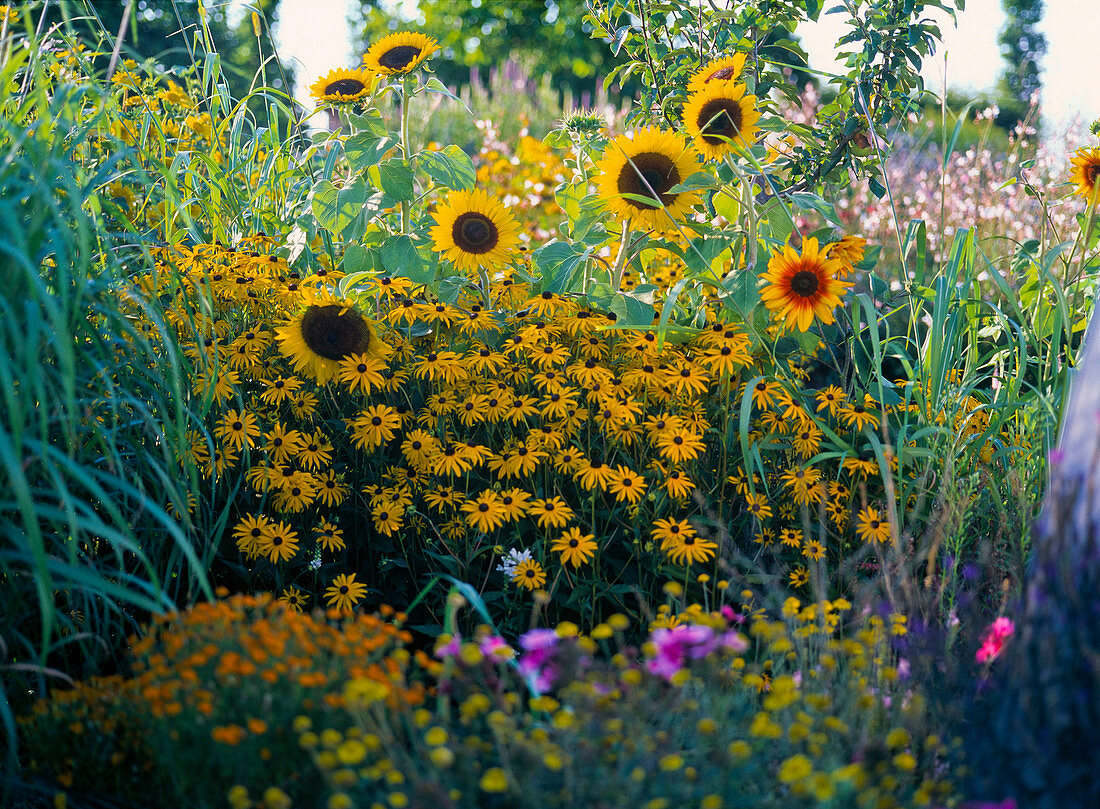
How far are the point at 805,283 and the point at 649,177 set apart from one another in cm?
61

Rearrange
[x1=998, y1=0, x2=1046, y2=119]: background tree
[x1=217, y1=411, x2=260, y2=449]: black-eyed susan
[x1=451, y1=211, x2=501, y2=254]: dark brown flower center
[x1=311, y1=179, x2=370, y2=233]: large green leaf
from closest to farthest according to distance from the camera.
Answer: [x1=217, y1=411, x2=260, y2=449]: black-eyed susan
[x1=451, y1=211, x2=501, y2=254]: dark brown flower center
[x1=311, y1=179, x2=370, y2=233]: large green leaf
[x1=998, y1=0, x2=1046, y2=119]: background tree

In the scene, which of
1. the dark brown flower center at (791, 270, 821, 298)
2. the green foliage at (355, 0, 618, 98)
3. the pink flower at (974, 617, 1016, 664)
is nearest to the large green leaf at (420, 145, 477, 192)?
the dark brown flower center at (791, 270, 821, 298)

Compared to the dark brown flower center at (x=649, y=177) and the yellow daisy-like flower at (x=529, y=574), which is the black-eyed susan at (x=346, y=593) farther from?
the dark brown flower center at (x=649, y=177)

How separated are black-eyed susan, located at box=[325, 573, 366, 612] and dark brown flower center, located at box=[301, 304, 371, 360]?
0.62 m

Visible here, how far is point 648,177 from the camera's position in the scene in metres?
2.81

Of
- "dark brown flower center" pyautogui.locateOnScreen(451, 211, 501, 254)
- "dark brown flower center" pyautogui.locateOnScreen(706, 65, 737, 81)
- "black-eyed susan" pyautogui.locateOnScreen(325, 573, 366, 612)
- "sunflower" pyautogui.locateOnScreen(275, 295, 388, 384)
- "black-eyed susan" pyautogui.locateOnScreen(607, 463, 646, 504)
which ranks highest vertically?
"dark brown flower center" pyautogui.locateOnScreen(706, 65, 737, 81)

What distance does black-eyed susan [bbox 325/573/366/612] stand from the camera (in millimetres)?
2344

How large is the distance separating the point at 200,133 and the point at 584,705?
9.91 feet

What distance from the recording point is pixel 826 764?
137 cm

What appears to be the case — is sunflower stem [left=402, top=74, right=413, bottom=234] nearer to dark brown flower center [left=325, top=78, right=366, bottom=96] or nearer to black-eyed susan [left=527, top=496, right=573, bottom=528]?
dark brown flower center [left=325, top=78, right=366, bottom=96]

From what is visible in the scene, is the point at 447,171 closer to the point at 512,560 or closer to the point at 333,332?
the point at 333,332

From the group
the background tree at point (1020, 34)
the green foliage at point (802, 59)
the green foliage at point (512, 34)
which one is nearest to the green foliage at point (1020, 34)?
the background tree at point (1020, 34)

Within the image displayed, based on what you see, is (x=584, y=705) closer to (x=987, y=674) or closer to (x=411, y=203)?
(x=987, y=674)

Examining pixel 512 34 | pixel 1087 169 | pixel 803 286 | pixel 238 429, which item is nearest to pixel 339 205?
pixel 238 429
